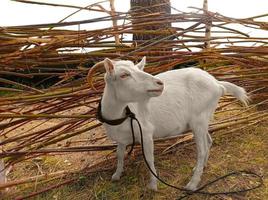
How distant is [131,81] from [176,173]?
2.87 ft

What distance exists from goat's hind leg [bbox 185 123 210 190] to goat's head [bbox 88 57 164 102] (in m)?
0.46

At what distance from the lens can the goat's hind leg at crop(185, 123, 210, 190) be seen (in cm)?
192

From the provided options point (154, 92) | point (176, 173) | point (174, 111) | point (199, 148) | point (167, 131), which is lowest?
point (176, 173)

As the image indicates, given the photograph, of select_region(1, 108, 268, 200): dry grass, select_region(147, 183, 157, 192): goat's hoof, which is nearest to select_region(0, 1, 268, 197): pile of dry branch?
select_region(1, 108, 268, 200): dry grass

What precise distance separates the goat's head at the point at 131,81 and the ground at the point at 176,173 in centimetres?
68

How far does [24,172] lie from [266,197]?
1551 mm

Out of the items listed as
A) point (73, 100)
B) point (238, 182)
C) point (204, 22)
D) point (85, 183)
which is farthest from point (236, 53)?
point (85, 183)

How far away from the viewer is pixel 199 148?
1974 mm

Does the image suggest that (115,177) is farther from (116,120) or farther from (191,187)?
(116,120)

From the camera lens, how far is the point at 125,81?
157 centimetres

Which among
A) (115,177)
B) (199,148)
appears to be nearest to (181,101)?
(199,148)

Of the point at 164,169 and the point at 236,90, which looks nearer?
the point at 236,90

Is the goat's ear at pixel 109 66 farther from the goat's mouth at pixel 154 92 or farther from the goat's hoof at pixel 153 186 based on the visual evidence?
the goat's hoof at pixel 153 186

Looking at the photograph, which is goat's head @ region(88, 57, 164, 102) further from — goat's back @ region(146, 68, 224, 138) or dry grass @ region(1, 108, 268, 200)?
dry grass @ region(1, 108, 268, 200)
